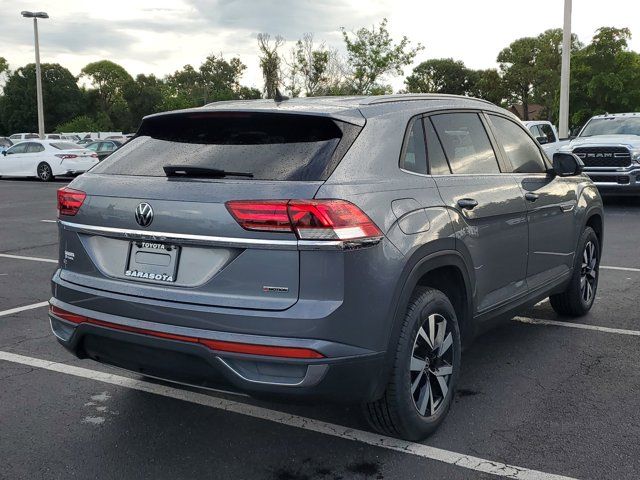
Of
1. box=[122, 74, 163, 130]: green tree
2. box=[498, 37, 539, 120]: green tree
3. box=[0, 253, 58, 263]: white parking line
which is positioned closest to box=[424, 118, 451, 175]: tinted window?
box=[0, 253, 58, 263]: white parking line

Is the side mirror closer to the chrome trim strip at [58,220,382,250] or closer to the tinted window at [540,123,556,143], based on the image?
the chrome trim strip at [58,220,382,250]

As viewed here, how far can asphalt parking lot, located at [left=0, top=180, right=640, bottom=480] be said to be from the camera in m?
3.47

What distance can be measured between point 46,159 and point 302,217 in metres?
24.7

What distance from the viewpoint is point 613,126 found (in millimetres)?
16297

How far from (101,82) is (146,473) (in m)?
112

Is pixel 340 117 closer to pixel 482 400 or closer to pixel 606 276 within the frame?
pixel 482 400

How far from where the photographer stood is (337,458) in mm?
3568

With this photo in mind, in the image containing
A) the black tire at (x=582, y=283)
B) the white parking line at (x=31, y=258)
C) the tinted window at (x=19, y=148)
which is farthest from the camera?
the tinted window at (x=19, y=148)

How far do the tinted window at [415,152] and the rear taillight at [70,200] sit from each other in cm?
165

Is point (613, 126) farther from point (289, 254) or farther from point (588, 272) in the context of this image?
point (289, 254)

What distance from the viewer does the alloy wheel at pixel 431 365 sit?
3680mm

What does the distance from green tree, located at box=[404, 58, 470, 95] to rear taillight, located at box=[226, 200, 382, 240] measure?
87308mm

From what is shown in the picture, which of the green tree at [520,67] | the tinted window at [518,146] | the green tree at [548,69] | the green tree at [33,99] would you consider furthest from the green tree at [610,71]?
the green tree at [33,99]

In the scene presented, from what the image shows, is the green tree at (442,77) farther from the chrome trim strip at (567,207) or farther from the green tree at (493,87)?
the chrome trim strip at (567,207)
